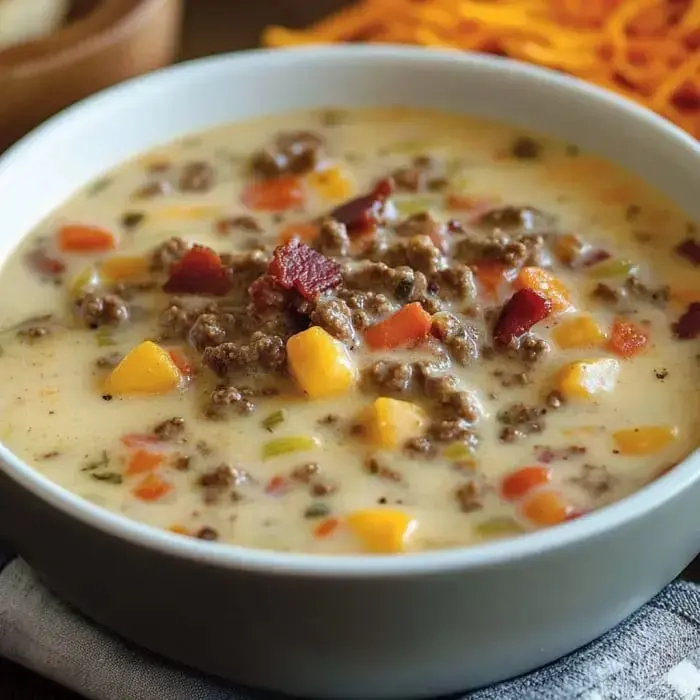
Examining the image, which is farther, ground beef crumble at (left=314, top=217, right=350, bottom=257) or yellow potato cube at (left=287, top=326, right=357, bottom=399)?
ground beef crumble at (left=314, top=217, right=350, bottom=257)

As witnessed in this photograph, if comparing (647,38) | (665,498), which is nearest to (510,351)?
(665,498)

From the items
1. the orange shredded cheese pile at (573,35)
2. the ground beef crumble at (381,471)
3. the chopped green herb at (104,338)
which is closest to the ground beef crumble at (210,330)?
the chopped green herb at (104,338)

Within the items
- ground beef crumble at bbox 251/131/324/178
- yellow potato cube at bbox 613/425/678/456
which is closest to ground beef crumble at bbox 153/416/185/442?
yellow potato cube at bbox 613/425/678/456

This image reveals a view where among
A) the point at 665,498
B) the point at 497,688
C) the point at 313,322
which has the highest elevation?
the point at 665,498

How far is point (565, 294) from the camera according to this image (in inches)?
115

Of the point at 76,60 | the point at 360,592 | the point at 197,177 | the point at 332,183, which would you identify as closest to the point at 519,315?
the point at 332,183

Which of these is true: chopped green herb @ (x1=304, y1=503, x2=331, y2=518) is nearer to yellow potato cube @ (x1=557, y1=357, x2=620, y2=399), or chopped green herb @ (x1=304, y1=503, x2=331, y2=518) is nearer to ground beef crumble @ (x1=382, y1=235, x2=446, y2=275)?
yellow potato cube @ (x1=557, y1=357, x2=620, y2=399)

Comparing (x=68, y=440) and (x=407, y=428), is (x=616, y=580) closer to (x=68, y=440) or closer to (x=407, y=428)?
(x=407, y=428)

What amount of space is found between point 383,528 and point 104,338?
3.24ft

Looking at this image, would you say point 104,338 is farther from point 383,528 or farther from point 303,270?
point 383,528

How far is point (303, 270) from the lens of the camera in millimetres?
2848

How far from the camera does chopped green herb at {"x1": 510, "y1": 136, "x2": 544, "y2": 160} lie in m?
3.53

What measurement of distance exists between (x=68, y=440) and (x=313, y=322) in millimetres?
632

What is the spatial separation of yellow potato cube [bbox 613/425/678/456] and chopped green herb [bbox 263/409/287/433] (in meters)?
0.74
